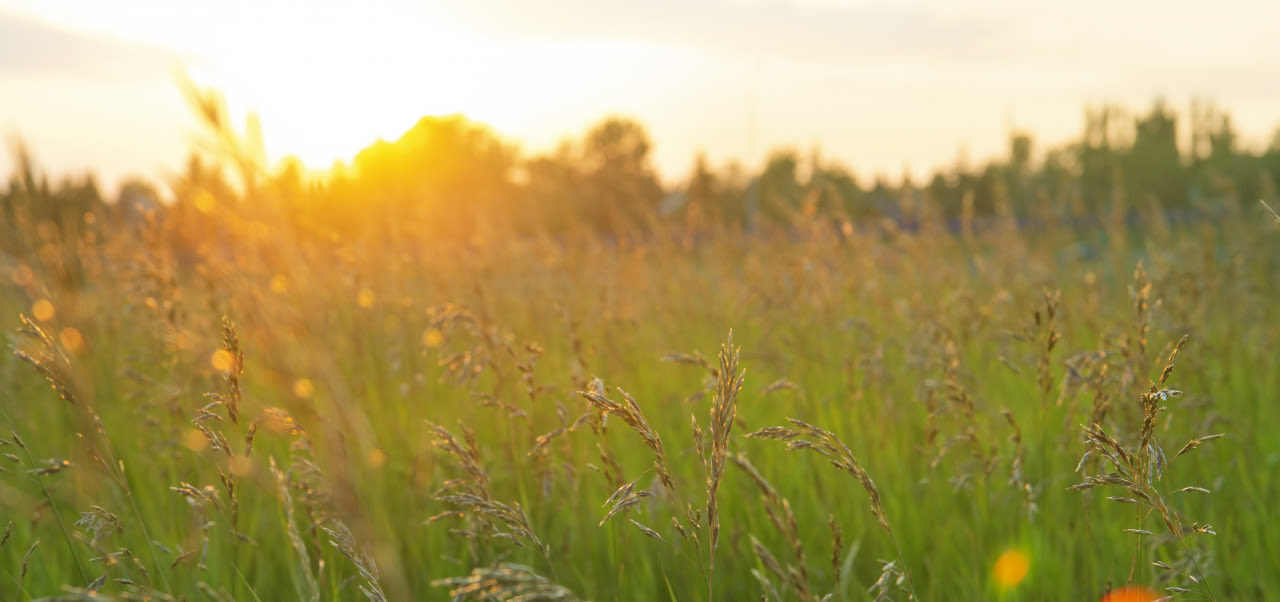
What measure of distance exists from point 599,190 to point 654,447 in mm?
29451

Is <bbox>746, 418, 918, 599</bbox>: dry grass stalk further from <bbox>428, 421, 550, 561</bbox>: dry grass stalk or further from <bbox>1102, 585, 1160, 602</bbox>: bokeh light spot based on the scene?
<bbox>1102, 585, 1160, 602</bbox>: bokeh light spot

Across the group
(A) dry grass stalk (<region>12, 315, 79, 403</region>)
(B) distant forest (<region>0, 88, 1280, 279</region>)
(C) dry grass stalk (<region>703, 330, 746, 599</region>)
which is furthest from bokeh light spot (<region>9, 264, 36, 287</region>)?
(C) dry grass stalk (<region>703, 330, 746, 599</region>)

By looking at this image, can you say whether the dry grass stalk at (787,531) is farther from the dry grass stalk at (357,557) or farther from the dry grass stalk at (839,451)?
the dry grass stalk at (357,557)

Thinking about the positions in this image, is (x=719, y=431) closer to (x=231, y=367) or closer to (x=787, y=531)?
(x=787, y=531)

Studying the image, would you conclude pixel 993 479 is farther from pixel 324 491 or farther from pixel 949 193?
pixel 949 193

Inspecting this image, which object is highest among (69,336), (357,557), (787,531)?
(69,336)

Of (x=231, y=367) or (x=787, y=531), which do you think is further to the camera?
(x=231, y=367)

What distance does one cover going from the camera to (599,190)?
30188 millimetres

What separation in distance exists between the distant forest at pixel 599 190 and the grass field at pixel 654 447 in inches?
10.0

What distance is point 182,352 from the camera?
319 cm

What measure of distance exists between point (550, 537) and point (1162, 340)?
117 inches

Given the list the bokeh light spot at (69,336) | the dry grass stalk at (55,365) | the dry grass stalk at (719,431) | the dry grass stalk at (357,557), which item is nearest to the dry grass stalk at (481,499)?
the dry grass stalk at (357,557)

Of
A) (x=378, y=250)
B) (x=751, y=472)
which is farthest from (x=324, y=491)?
(x=378, y=250)

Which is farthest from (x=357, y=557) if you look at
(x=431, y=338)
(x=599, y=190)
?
(x=599, y=190)
